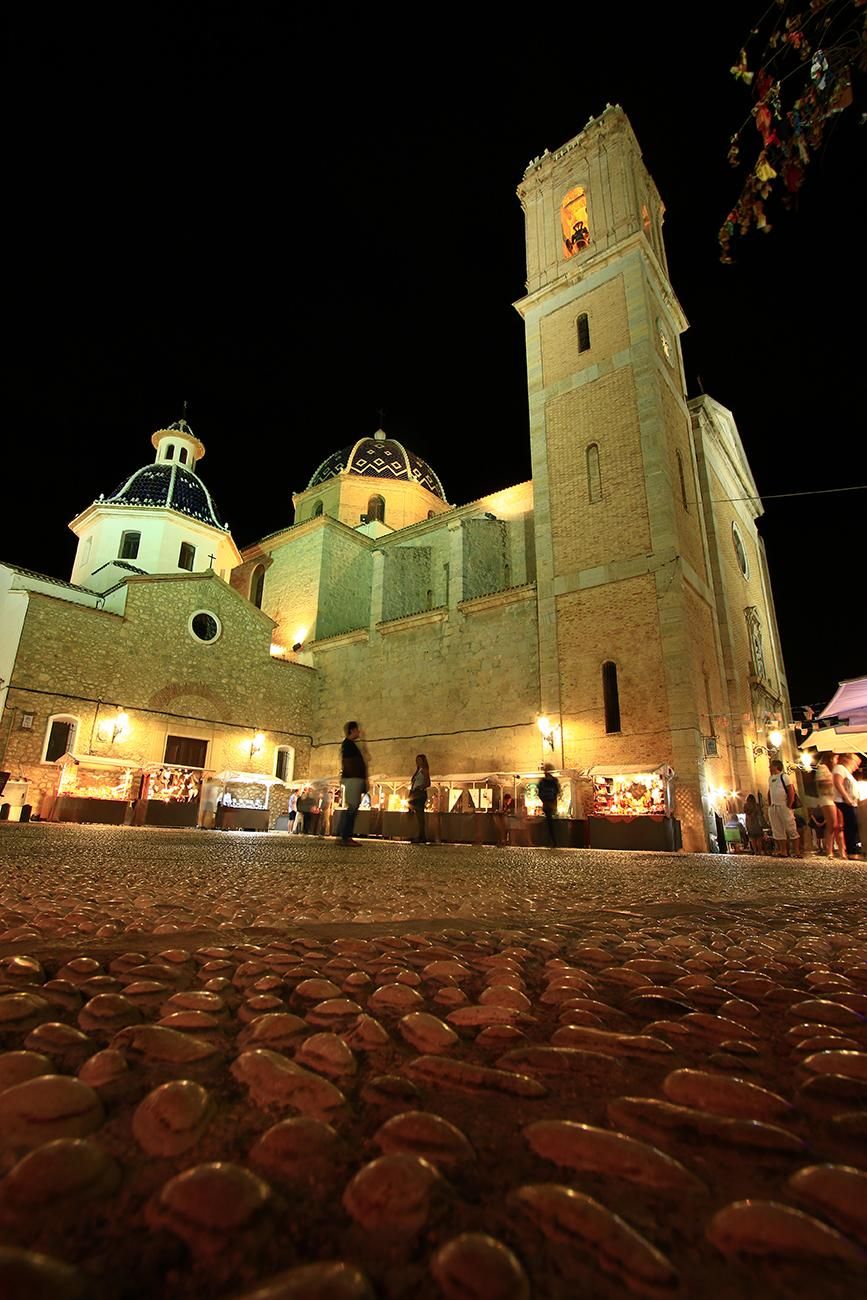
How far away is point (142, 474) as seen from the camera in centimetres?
2594

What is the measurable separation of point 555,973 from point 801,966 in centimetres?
61

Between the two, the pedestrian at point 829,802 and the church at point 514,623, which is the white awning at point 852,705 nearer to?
the pedestrian at point 829,802

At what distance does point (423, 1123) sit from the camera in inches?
21.8

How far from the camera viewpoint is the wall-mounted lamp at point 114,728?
18.0m

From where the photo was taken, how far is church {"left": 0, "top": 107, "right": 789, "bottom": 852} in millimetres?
16250

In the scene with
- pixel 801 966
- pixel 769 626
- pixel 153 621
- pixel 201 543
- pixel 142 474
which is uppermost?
pixel 142 474

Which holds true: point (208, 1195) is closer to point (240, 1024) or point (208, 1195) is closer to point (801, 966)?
point (240, 1024)

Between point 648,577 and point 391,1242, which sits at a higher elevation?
point 648,577

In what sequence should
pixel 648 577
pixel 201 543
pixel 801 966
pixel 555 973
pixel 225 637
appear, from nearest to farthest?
pixel 555 973, pixel 801 966, pixel 648 577, pixel 225 637, pixel 201 543

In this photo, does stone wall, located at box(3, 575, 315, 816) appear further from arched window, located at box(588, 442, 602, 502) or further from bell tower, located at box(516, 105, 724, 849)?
arched window, located at box(588, 442, 602, 502)

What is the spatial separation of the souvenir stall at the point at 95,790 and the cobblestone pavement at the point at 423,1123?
1709 cm

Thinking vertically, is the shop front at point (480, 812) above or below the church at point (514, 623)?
below

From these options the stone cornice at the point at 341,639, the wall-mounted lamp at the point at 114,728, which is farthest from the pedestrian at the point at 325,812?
the wall-mounted lamp at the point at 114,728

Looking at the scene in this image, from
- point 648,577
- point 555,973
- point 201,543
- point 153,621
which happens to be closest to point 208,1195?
point 555,973
